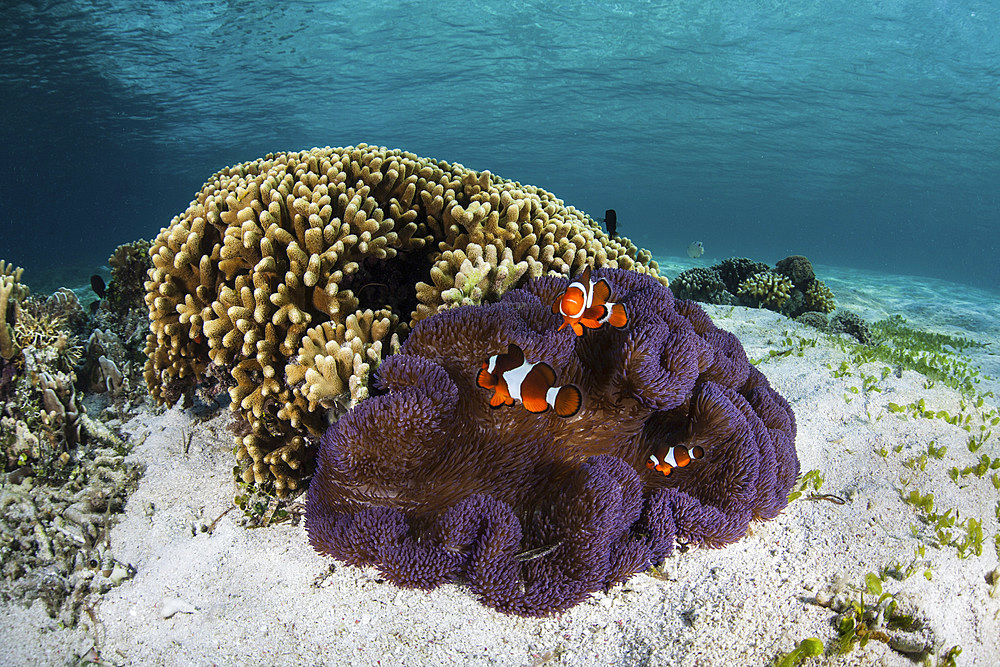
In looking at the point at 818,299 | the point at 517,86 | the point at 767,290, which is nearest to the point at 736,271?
the point at 767,290

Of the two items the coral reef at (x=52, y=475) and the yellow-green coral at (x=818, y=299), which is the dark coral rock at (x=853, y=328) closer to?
the yellow-green coral at (x=818, y=299)

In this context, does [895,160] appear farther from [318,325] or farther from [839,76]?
[318,325]

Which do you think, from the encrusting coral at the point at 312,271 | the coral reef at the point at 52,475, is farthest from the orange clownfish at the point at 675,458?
the coral reef at the point at 52,475

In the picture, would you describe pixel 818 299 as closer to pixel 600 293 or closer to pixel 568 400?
pixel 600 293

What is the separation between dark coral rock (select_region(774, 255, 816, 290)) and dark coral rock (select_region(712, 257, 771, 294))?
1.41ft

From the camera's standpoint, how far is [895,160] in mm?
46938

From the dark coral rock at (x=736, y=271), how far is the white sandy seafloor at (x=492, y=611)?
8704 mm

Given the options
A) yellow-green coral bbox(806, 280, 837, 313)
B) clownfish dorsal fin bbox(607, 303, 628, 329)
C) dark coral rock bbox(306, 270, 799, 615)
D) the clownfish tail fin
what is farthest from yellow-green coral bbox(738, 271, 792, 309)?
the clownfish tail fin

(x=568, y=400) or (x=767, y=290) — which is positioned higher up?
(x=568, y=400)

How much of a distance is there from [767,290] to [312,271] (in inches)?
403

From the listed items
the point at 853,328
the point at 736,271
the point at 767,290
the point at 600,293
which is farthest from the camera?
the point at 736,271

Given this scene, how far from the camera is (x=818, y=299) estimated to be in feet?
35.1

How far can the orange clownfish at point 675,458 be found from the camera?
2390mm

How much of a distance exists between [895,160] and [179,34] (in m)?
59.4
